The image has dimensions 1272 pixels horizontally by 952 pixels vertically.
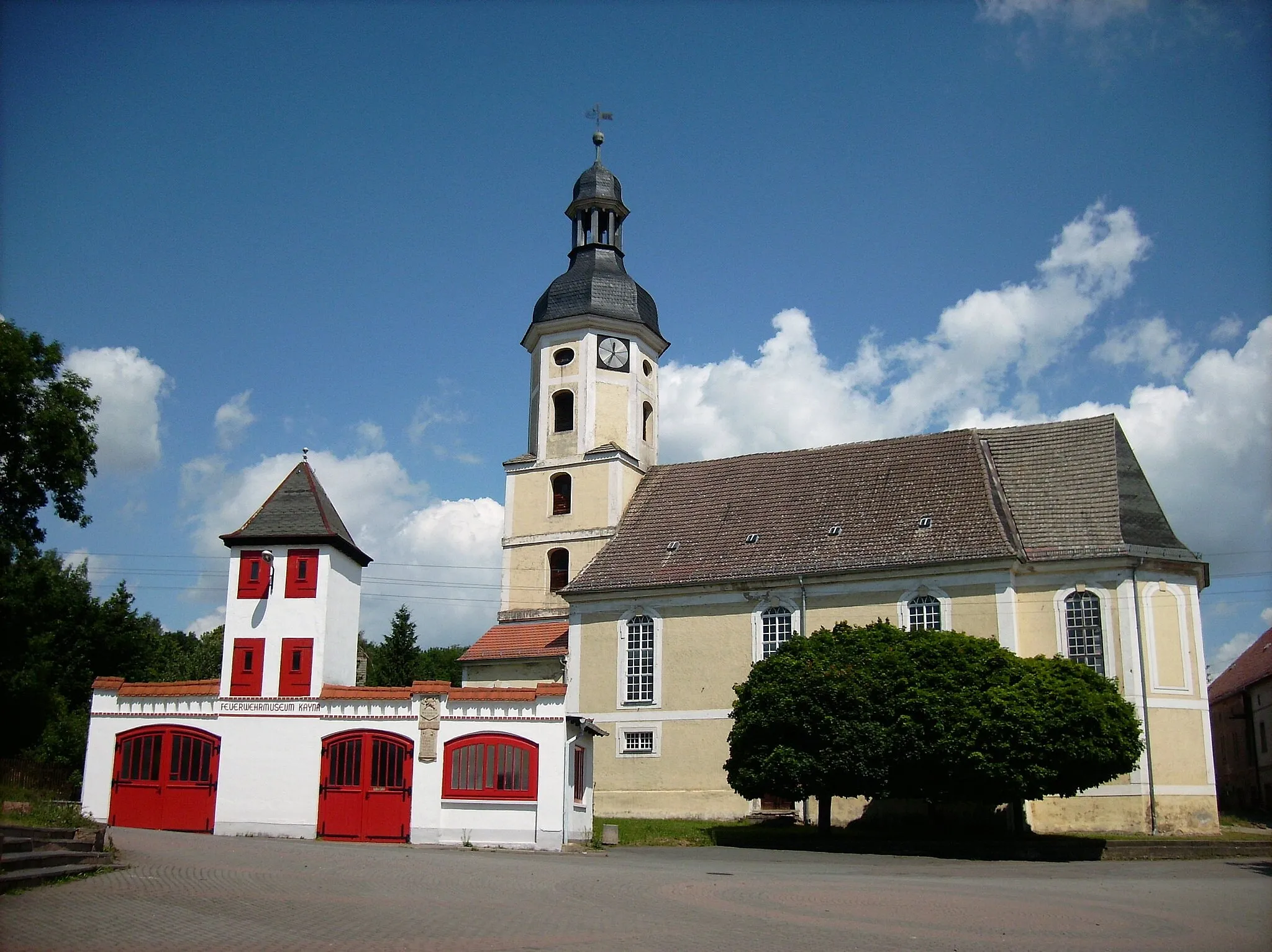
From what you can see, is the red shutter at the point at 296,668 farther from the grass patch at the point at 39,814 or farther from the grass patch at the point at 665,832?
the grass patch at the point at 665,832

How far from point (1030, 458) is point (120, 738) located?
1124 inches

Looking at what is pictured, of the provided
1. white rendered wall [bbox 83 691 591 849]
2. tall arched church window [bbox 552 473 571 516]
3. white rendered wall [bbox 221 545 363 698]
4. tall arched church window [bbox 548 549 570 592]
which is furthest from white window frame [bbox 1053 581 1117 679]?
white rendered wall [bbox 221 545 363 698]

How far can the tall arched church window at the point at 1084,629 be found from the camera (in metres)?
35.8

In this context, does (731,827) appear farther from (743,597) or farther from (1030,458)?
(1030,458)

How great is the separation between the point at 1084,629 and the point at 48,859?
29.3 metres

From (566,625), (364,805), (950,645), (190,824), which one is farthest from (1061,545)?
(190,824)

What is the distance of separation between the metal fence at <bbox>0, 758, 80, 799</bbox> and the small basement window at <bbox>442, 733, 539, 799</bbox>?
8.92m

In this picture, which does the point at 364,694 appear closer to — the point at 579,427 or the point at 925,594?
the point at 925,594

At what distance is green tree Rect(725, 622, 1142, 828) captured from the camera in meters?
28.8

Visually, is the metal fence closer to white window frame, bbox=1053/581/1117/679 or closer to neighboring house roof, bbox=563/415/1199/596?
neighboring house roof, bbox=563/415/1199/596

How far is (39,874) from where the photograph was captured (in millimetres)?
15414

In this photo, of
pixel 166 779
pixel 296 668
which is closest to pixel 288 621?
pixel 296 668

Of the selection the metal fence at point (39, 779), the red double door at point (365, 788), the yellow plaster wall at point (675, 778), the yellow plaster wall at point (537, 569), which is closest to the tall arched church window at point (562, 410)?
the yellow plaster wall at point (537, 569)

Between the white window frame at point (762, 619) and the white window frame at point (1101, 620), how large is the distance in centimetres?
799
